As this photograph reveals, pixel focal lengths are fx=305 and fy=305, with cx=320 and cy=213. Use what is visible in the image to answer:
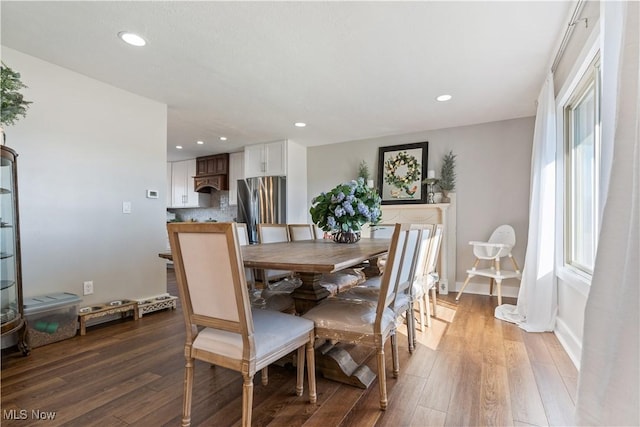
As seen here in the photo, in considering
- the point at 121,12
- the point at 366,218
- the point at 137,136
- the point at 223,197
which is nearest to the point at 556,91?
the point at 366,218

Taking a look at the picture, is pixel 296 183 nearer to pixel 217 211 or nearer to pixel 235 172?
pixel 235 172

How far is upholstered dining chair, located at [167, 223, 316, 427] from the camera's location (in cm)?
121

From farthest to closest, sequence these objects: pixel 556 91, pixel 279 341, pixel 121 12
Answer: pixel 556 91
pixel 121 12
pixel 279 341

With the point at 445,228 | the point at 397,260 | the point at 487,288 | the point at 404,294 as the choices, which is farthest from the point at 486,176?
the point at 397,260

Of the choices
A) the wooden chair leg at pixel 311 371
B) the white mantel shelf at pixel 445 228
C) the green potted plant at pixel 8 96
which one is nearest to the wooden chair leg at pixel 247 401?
the wooden chair leg at pixel 311 371

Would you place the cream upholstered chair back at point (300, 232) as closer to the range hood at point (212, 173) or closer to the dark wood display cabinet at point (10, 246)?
the dark wood display cabinet at point (10, 246)

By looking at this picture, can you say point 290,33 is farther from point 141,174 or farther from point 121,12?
point 141,174

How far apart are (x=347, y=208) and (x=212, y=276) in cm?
133

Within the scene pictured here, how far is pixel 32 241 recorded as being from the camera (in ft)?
8.15

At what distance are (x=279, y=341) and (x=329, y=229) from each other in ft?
4.17

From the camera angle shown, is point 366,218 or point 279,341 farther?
point 366,218

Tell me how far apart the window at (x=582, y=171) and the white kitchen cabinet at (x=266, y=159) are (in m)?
3.71

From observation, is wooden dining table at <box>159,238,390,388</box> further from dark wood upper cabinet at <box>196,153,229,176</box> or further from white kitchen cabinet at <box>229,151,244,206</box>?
dark wood upper cabinet at <box>196,153,229,176</box>

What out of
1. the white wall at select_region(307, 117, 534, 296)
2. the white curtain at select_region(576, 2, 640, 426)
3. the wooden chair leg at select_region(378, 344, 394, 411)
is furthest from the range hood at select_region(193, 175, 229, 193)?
the white curtain at select_region(576, 2, 640, 426)
